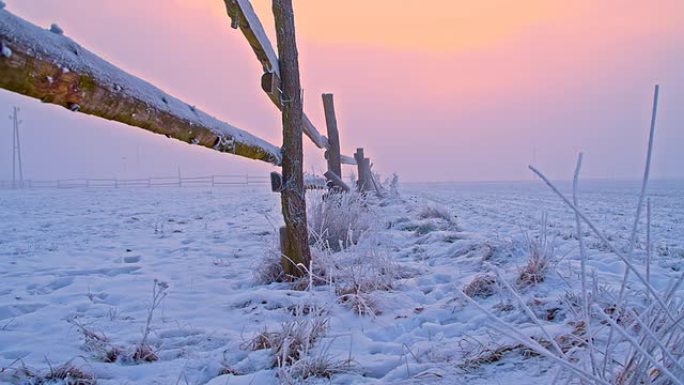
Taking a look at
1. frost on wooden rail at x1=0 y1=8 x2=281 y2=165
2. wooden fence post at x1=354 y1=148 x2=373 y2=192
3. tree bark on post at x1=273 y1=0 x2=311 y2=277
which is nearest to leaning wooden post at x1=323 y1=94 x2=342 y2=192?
wooden fence post at x1=354 y1=148 x2=373 y2=192

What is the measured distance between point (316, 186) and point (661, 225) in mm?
4637

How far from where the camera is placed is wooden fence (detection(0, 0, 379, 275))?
121cm

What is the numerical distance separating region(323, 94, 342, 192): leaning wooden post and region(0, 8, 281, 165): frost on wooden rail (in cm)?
532

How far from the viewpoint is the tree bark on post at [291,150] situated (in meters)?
3.26

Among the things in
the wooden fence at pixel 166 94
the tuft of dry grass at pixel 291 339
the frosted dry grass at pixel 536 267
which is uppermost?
the wooden fence at pixel 166 94

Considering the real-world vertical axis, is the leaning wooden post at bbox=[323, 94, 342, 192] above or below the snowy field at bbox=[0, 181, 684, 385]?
above

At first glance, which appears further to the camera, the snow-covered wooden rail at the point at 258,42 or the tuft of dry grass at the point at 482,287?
the snow-covered wooden rail at the point at 258,42

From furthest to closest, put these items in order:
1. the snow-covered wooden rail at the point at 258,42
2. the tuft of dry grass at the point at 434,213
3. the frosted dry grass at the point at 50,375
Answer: the tuft of dry grass at the point at 434,213 → the snow-covered wooden rail at the point at 258,42 → the frosted dry grass at the point at 50,375

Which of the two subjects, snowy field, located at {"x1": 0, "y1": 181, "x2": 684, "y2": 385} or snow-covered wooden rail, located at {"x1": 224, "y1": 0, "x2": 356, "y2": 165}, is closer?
snowy field, located at {"x1": 0, "y1": 181, "x2": 684, "y2": 385}

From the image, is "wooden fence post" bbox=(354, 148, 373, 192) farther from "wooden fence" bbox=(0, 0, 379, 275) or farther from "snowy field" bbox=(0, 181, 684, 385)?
"wooden fence" bbox=(0, 0, 379, 275)

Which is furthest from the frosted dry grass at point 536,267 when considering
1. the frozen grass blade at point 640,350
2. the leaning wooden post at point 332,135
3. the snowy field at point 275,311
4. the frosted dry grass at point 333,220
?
the leaning wooden post at point 332,135

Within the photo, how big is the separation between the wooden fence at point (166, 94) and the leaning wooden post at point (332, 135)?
382 cm

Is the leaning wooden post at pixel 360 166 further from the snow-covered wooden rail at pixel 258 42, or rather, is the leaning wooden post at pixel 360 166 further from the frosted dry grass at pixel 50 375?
the frosted dry grass at pixel 50 375

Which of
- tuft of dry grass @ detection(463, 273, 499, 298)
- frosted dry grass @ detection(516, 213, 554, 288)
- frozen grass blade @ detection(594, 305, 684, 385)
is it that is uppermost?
frozen grass blade @ detection(594, 305, 684, 385)
